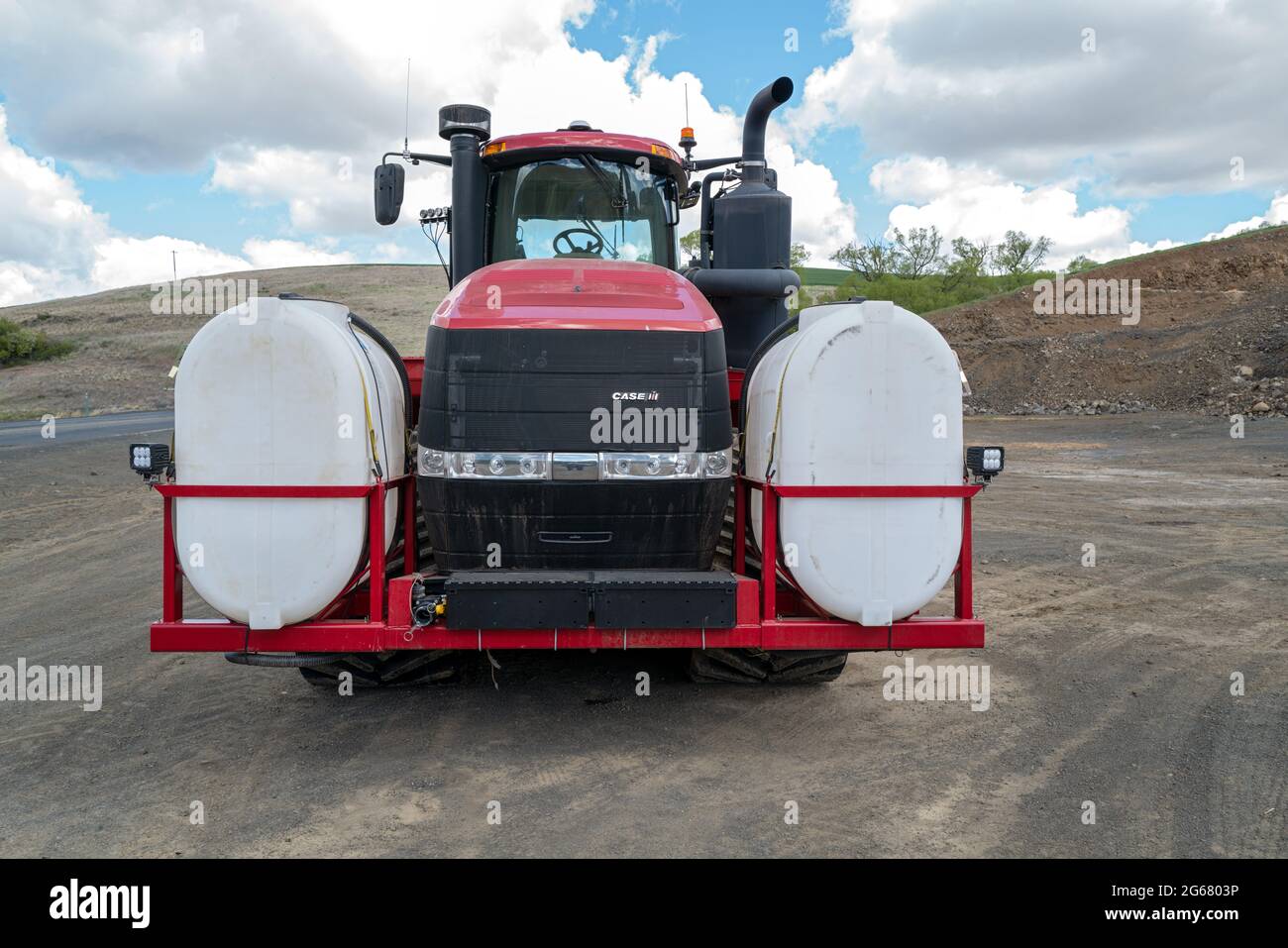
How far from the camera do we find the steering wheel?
6.20m

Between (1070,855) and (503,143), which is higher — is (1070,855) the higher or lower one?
the lower one

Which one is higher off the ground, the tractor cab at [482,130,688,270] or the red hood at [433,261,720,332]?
the tractor cab at [482,130,688,270]

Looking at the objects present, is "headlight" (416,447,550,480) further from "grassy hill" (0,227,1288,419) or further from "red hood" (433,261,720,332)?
"grassy hill" (0,227,1288,419)

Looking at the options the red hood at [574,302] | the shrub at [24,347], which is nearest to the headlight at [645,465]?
the red hood at [574,302]

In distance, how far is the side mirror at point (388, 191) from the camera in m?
6.60

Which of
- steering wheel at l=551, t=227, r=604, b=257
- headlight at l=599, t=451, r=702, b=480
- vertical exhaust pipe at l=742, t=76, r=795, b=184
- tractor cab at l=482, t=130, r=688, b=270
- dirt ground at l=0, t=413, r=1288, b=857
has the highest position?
vertical exhaust pipe at l=742, t=76, r=795, b=184

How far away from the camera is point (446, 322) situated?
4.78m

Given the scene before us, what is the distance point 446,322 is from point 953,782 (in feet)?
10.6

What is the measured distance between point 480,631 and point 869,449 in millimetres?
2011

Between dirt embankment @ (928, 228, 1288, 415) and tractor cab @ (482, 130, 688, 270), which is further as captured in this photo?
dirt embankment @ (928, 228, 1288, 415)

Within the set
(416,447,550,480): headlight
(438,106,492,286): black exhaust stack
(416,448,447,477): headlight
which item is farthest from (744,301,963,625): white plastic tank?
(438,106,492,286): black exhaust stack

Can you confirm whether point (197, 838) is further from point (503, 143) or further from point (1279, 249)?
point (1279, 249)

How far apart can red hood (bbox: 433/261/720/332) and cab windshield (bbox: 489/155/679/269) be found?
941 mm

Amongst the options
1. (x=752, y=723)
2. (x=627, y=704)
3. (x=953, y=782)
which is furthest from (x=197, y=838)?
(x=953, y=782)
